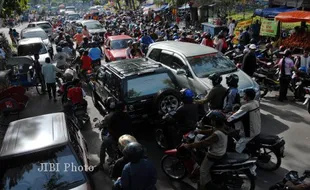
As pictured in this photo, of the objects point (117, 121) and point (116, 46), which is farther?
point (116, 46)

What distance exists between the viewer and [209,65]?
9703mm

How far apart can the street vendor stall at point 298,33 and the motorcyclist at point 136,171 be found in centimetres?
1468

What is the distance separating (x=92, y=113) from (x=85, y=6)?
310 feet

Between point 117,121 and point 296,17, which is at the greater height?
point 296,17

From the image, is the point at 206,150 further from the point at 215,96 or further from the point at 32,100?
the point at 32,100

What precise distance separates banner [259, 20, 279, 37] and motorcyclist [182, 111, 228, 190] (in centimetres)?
1499

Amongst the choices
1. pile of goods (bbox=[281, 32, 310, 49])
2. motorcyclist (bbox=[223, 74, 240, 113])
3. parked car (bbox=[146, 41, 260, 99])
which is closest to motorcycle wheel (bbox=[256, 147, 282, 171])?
motorcyclist (bbox=[223, 74, 240, 113])

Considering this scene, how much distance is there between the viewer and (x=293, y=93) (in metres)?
11.6

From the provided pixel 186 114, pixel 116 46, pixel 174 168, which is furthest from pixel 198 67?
pixel 116 46

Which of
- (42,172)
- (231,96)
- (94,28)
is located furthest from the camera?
(94,28)

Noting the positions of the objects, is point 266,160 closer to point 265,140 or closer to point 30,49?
point 265,140

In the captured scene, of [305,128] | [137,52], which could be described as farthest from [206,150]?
[137,52]

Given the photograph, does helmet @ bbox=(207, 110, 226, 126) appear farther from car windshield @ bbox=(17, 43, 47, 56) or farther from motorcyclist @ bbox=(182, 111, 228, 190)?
car windshield @ bbox=(17, 43, 47, 56)

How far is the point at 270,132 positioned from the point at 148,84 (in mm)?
3396
